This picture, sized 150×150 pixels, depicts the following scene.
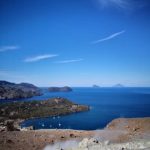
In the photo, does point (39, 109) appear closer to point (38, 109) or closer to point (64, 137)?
point (38, 109)

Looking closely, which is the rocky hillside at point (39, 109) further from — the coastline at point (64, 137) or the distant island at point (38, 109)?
the coastline at point (64, 137)

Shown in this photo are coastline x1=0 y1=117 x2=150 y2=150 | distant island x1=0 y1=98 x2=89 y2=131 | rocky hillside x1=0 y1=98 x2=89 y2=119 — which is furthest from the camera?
rocky hillside x1=0 y1=98 x2=89 y2=119

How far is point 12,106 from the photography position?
169000 mm

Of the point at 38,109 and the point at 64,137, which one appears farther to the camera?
the point at 38,109

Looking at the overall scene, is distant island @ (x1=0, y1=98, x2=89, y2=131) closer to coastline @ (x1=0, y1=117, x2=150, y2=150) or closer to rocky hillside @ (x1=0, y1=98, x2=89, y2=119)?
rocky hillside @ (x1=0, y1=98, x2=89, y2=119)

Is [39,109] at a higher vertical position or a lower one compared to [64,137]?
lower

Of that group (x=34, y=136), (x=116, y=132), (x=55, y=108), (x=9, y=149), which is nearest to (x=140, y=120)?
(x=116, y=132)

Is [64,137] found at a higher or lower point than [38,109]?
higher

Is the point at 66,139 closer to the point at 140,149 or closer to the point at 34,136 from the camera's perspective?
the point at 34,136

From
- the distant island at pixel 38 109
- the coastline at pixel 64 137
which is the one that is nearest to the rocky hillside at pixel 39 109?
the distant island at pixel 38 109

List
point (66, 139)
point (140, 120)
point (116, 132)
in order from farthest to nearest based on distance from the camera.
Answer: point (140, 120), point (116, 132), point (66, 139)

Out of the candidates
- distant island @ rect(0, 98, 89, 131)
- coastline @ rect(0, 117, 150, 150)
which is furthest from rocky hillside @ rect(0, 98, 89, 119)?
coastline @ rect(0, 117, 150, 150)

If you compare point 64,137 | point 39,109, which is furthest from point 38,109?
point 64,137

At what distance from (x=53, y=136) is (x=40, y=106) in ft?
517
